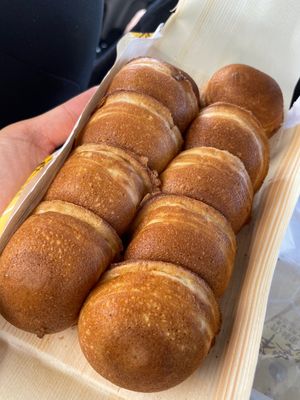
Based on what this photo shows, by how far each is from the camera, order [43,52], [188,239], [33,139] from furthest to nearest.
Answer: [43,52] < [33,139] < [188,239]

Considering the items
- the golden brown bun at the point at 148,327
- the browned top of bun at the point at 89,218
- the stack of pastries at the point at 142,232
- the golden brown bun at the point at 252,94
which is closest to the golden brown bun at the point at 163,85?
the stack of pastries at the point at 142,232

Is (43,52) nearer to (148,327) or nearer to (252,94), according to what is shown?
(252,94)

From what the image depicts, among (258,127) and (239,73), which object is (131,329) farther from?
(239,73)

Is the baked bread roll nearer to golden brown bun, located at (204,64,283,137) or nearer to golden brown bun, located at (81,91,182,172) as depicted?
golden brown bun, located at (81,91,182,172)

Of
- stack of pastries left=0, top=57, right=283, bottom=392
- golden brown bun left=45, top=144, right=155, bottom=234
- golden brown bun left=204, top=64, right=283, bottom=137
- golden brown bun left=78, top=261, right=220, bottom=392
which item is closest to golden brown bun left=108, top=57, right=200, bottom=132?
stack of pastries left=0, top=57, right=283, bottom=392

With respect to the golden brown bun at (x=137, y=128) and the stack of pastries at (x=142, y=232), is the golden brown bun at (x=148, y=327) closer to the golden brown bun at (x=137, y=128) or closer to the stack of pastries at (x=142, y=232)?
the stack of pastries at (x=142, y=232)

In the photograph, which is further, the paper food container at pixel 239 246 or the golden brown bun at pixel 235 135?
the golden brown bun at pixel 235 135

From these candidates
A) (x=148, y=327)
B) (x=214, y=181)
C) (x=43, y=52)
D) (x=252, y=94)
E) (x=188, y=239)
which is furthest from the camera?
(x=43, y=52)

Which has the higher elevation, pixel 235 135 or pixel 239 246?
pixel 235 135

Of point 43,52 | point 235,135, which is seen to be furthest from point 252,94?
point 43,52
